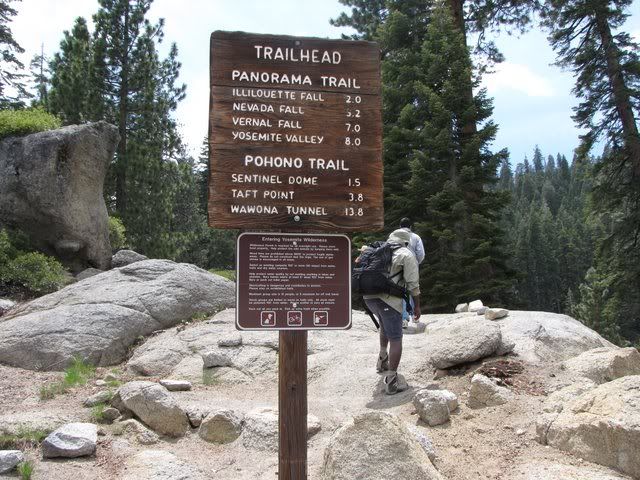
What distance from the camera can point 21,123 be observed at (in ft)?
42.7

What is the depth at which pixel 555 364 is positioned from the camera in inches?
252

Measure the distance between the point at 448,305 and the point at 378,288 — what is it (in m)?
9.03

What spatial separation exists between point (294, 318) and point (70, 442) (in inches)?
101

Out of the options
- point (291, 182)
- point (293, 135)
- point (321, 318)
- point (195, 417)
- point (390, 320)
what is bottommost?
point (195, 417)

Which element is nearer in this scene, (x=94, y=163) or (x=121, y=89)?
(x=94, y=163)

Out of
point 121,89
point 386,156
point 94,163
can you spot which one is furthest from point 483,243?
point 121,89

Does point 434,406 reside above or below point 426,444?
above

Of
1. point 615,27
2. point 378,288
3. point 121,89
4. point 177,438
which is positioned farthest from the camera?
point 121,89

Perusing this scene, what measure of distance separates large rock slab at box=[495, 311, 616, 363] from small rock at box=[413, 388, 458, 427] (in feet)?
5.23

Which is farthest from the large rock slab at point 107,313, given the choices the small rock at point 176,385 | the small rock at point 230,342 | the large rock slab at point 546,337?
the large rock slab at point 546,337

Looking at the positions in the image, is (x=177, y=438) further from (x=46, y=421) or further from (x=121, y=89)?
(x=121, y=89)

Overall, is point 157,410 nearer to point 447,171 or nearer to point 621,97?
point 447,171

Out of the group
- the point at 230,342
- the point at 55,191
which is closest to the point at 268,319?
the point at 230,342

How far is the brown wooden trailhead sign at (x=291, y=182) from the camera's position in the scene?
132 inches
